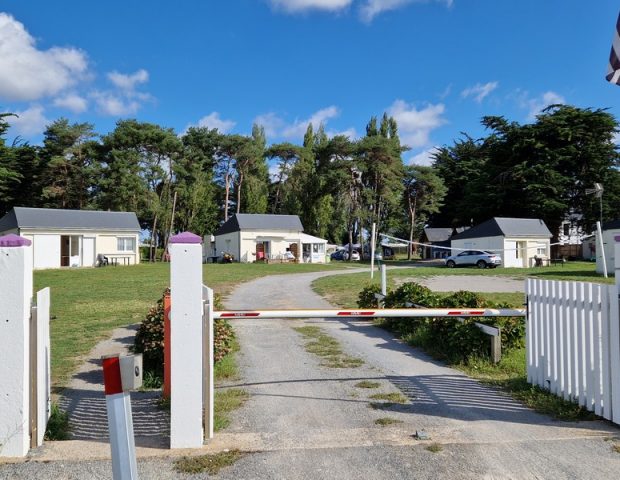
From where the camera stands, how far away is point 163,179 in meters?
54.2

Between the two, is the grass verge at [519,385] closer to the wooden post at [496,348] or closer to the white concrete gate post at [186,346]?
the wooden post at [496,348]

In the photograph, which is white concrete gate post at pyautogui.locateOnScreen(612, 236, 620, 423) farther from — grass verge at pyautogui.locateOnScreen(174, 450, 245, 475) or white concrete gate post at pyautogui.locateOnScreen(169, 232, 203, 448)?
white concrete gate post at pyautogui.locateOnScreen(169, 232, 203, 448)

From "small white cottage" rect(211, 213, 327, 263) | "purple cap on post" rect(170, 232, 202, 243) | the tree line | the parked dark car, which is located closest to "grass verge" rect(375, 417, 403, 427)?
"purple cap on post" rect(170, 232, 202, 243)

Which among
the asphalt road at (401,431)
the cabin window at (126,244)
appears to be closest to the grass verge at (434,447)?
the asphalt road at (401,431)

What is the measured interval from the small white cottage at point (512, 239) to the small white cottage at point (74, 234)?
26.4 metres

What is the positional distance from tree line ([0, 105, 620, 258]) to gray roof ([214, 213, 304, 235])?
7.14m

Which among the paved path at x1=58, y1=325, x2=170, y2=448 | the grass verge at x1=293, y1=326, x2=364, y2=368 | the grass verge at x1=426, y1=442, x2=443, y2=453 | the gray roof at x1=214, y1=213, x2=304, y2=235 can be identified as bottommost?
the paved path at x1=58, y1=325, x2=170, y2=448

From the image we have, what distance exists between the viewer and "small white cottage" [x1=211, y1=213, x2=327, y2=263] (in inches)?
1852

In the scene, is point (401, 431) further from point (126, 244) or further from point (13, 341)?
point (126, 244)

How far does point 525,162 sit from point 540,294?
5356cm

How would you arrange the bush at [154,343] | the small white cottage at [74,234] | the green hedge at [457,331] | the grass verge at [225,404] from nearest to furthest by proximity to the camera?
the grass verge at [225,404] → the bush at [154,343] → the green hedge at [457,331] → the small white cottage at [74,234]

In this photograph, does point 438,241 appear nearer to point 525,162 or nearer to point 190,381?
point 525,162

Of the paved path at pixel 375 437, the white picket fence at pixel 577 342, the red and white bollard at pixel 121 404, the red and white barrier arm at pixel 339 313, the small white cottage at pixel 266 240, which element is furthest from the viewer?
the small white cottage at pixel 266 240

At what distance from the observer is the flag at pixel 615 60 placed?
6012 mm
